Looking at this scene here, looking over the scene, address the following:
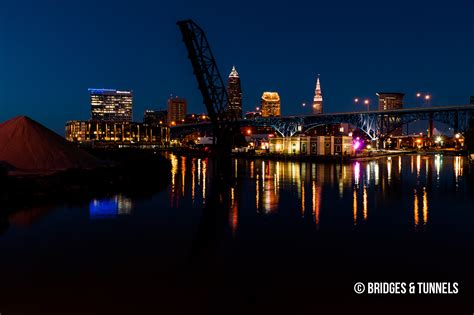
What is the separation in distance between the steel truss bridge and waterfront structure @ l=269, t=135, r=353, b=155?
4302 cm

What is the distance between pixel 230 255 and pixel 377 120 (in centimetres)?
11041

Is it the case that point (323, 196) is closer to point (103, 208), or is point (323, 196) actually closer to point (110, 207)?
point (110, 207)

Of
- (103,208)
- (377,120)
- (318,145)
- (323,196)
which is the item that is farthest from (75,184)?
(377,120)

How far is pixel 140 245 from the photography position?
13055 millimetres

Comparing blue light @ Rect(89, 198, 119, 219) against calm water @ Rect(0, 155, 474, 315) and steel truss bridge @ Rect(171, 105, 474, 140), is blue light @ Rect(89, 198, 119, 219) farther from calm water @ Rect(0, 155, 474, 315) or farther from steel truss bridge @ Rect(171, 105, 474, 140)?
steel truss bridge @ Rect(171, 105, 474, 140)

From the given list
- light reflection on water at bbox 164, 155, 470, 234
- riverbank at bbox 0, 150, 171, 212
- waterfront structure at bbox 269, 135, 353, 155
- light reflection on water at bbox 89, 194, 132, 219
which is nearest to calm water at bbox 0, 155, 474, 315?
light reflection on water at bbox 89, 194, 132, 219

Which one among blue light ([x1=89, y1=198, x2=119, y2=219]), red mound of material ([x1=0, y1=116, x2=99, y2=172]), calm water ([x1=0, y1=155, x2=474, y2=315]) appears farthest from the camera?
red mound of material ([x1=0, y1=116, x2=99, y2=172])

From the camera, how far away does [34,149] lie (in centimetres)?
3180

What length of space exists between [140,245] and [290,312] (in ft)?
20.6

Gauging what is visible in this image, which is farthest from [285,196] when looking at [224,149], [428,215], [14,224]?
A: [224,149]

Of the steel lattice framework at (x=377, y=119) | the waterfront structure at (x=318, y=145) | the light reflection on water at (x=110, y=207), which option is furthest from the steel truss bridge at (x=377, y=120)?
the light reflection on water at (x=110, y=207)

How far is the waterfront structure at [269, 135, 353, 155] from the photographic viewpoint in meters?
69.9

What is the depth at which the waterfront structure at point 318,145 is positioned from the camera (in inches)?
2753

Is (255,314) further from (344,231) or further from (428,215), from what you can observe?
(428,215)
